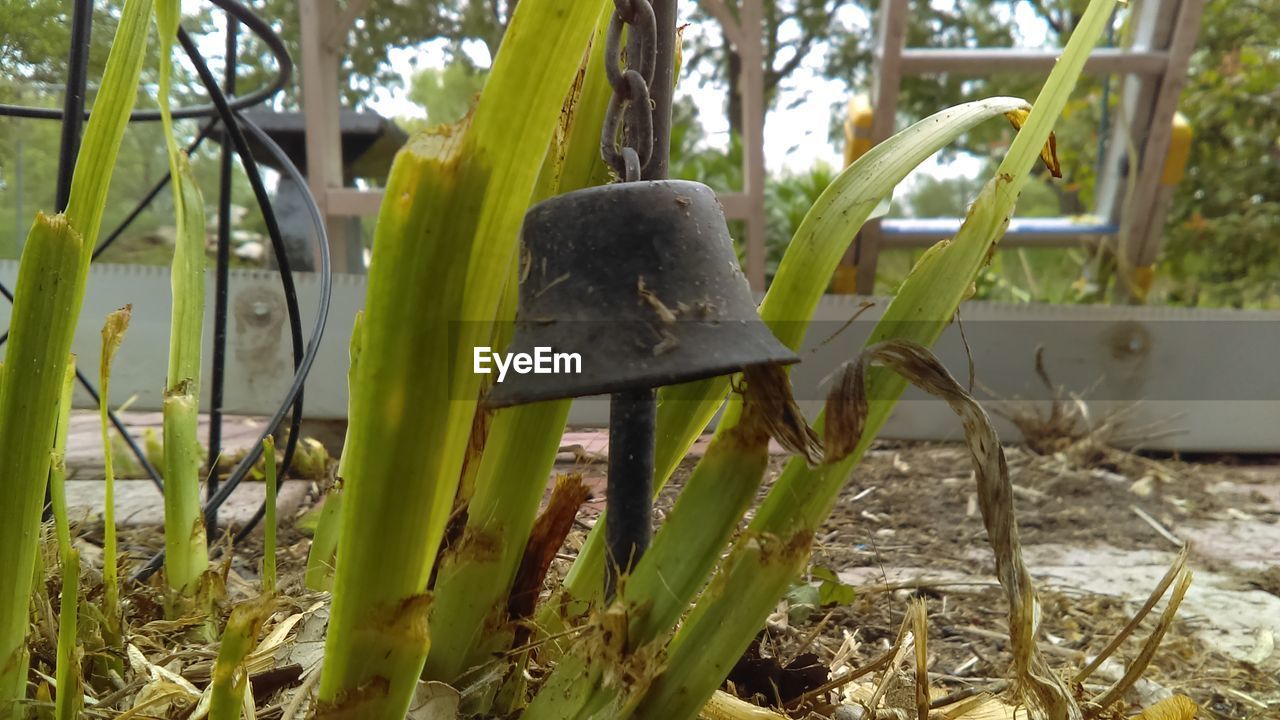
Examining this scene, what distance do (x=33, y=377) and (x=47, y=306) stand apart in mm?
38

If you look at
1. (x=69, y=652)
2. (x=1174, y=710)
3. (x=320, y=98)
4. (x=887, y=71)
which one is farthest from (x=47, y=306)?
(x=887, y=71)

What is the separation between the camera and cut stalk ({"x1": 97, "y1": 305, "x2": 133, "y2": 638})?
47 centimetres

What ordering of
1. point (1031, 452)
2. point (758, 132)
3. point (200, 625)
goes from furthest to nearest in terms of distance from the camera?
point (758, 132) → point (1031, 452) → point (200, 625)

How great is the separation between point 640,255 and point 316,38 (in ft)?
6.78

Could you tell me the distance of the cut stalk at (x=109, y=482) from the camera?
1.53 feet

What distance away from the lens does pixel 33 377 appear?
417 mm

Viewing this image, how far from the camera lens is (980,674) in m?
0.86

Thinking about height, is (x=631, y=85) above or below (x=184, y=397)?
above

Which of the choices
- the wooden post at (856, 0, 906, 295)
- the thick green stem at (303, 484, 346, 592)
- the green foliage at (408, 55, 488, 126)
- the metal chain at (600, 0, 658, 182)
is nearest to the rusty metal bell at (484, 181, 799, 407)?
the metal chain at (600, 0, 658, 182)

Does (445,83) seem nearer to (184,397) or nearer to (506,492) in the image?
(184,397)

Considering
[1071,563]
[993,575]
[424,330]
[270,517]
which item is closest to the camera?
[424,330]

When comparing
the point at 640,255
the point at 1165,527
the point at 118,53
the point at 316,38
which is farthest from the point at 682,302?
the point at 316,38

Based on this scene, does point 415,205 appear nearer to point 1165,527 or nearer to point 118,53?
point 118,53

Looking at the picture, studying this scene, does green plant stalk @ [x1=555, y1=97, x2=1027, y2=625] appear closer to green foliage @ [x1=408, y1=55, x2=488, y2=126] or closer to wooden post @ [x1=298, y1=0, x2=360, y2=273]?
wooden post @ [x1=298, y1=0, x2=360, y2=273]
